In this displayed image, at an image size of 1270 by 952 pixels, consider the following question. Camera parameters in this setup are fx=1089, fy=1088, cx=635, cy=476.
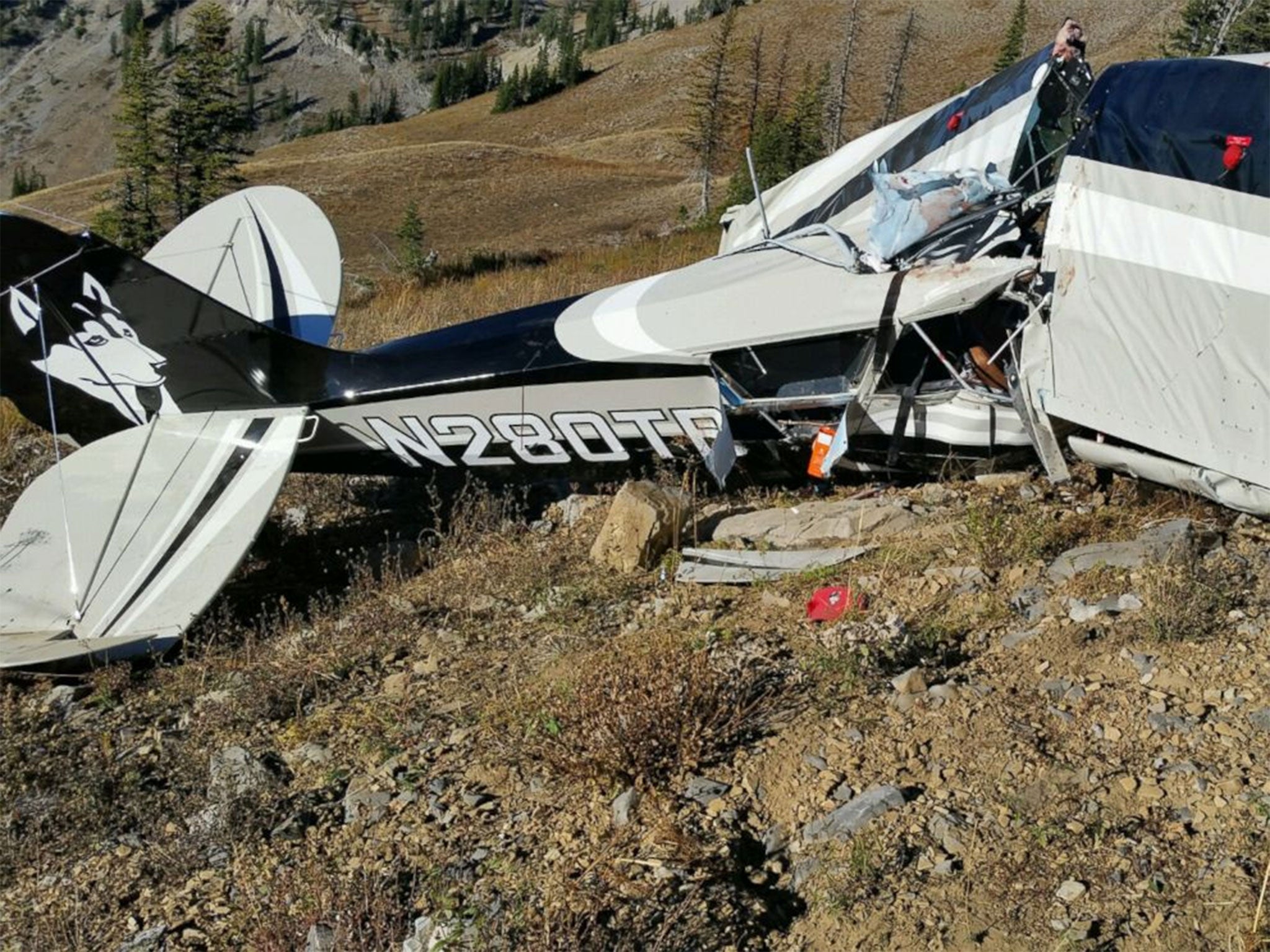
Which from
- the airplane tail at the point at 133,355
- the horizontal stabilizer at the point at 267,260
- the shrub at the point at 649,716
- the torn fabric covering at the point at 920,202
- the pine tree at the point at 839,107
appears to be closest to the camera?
the shrub at the point at 649,716

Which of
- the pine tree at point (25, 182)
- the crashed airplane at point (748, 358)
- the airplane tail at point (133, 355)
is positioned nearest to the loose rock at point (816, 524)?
the crashed airplane at point (748, 358)

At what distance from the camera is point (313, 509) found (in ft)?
28.2

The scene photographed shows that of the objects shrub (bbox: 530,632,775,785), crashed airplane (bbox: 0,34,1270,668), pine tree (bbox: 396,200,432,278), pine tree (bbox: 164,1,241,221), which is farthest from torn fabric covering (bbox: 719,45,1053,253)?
pine tree (bbox: 164,1,241,221)

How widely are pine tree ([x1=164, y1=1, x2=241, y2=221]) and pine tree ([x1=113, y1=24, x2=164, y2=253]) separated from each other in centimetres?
61

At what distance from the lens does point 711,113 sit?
58.0m

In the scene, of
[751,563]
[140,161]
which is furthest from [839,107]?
[751,563]

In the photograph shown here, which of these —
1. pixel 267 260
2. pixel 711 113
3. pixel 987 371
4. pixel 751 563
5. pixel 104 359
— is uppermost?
pixel 267 260

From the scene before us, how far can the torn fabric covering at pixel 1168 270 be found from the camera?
5.51 m

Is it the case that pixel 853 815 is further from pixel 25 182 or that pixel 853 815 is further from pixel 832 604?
pixel 25 182

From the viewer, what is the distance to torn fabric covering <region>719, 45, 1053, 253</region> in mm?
7855

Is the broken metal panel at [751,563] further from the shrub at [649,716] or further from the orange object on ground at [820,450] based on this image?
the shrub at [649,716]

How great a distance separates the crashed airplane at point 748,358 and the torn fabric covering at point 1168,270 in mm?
14

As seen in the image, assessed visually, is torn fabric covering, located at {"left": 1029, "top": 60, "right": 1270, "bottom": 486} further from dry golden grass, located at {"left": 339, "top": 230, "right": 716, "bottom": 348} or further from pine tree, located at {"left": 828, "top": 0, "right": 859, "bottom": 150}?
pine tree, located at {"left": 828, "top": 0, "right": 859, "bottom": 150}

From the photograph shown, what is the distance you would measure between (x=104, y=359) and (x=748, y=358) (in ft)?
14.4
